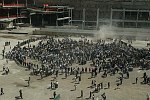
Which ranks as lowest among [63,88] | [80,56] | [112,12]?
[63,88]

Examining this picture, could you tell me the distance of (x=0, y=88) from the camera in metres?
45.7

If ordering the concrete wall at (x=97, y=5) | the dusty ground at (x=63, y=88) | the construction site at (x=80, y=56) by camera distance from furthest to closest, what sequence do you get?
the concrete wall at (x=97, y=5) < the construction site at (x=80, y=56) < the dusty ground at (x=63, y=88)

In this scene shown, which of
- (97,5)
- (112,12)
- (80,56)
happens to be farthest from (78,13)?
(80,56)

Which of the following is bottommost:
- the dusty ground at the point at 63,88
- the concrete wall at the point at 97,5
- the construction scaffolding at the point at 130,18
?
the dusty ground at the point at 63,88

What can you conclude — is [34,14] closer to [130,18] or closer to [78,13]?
[78,13]

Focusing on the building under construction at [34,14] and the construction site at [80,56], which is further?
the building under construction at [34,14]

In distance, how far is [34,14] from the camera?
113 meters

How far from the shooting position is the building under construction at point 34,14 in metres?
109

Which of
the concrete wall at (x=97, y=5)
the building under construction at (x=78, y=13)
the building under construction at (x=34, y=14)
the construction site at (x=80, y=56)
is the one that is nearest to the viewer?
the construction site at (x=80, y=56)

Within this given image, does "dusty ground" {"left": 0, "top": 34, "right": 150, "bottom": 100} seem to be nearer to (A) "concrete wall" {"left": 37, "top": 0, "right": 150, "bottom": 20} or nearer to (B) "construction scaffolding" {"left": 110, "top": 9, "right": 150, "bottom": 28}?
(B) "construction scaffolding" {"left": 110, "top": 9, "right": 150, "bottom": 28}

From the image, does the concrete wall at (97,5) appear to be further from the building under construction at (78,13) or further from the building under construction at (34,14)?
the building under construction at (34,14)

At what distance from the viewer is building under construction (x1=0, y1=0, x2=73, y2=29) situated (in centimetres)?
10919

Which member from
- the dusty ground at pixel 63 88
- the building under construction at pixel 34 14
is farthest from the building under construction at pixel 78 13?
the dusty ground at pixel 63 88

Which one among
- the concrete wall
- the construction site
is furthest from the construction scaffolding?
the concrete wall
